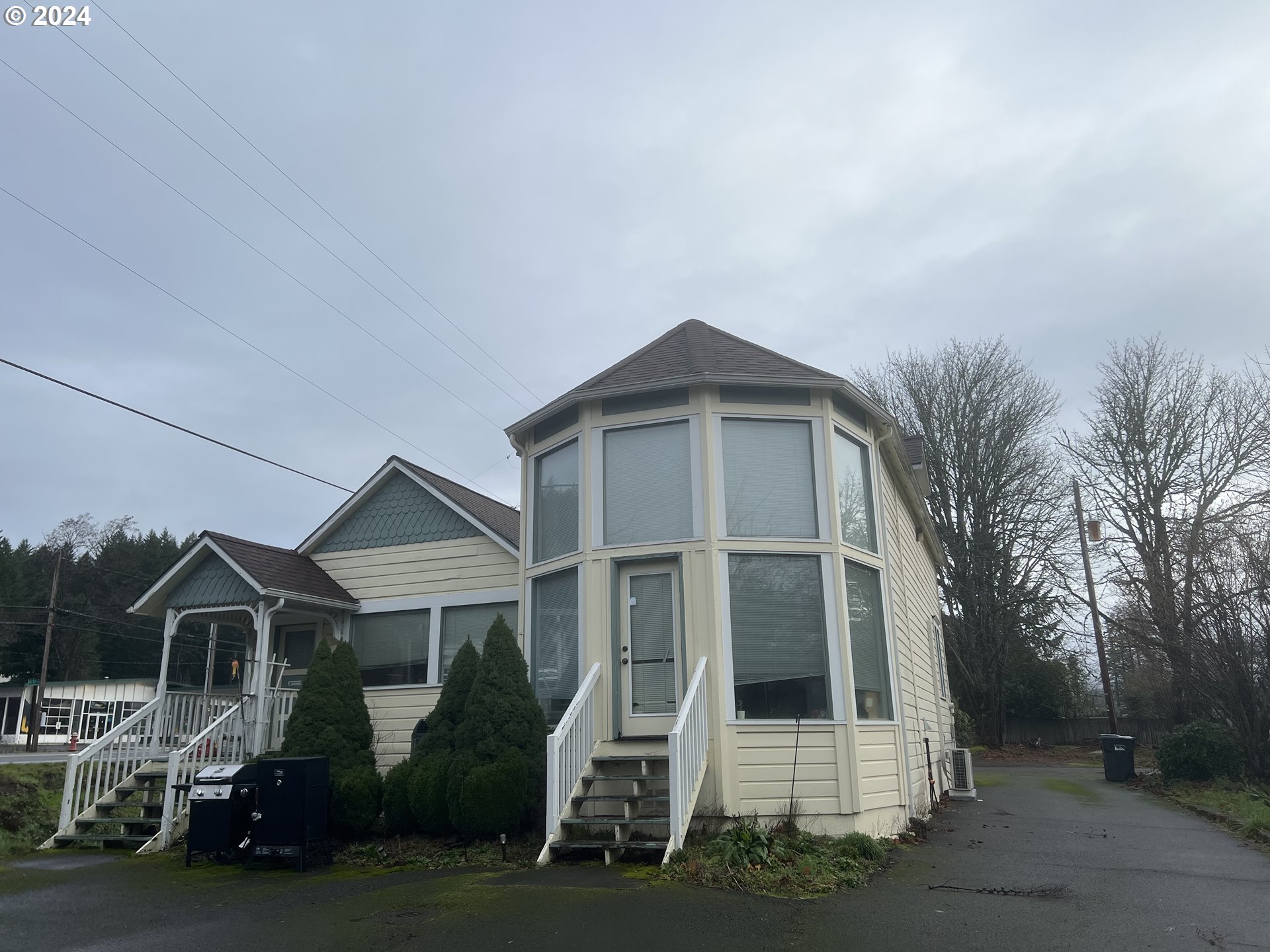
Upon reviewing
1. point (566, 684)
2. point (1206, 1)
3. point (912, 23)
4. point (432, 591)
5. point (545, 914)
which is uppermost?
point (912, 23)

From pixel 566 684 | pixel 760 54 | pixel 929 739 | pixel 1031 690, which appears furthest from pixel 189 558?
pixel 1031 690

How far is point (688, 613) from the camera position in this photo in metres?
8.73

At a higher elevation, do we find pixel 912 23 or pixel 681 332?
pixel 912 23

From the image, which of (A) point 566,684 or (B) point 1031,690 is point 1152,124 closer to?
(A) point 566,684

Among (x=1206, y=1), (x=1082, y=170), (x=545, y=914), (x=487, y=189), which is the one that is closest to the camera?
(x=545, y=914)

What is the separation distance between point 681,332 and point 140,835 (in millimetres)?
8554

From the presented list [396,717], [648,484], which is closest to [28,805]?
[396,717]

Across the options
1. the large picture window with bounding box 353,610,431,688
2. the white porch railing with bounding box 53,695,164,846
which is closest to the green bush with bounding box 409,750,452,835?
the large picture window with bounding box 353,610,431,688

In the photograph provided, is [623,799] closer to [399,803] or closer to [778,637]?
[778,637]

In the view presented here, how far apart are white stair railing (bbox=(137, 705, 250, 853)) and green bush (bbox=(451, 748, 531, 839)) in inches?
119

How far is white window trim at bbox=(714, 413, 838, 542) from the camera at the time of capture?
8969mm

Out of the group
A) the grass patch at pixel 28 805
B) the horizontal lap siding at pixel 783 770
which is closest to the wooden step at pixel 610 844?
the horizontal lap siding at pixel 783 770

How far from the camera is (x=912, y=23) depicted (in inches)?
382

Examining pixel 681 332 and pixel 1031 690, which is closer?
pixel 681 332
